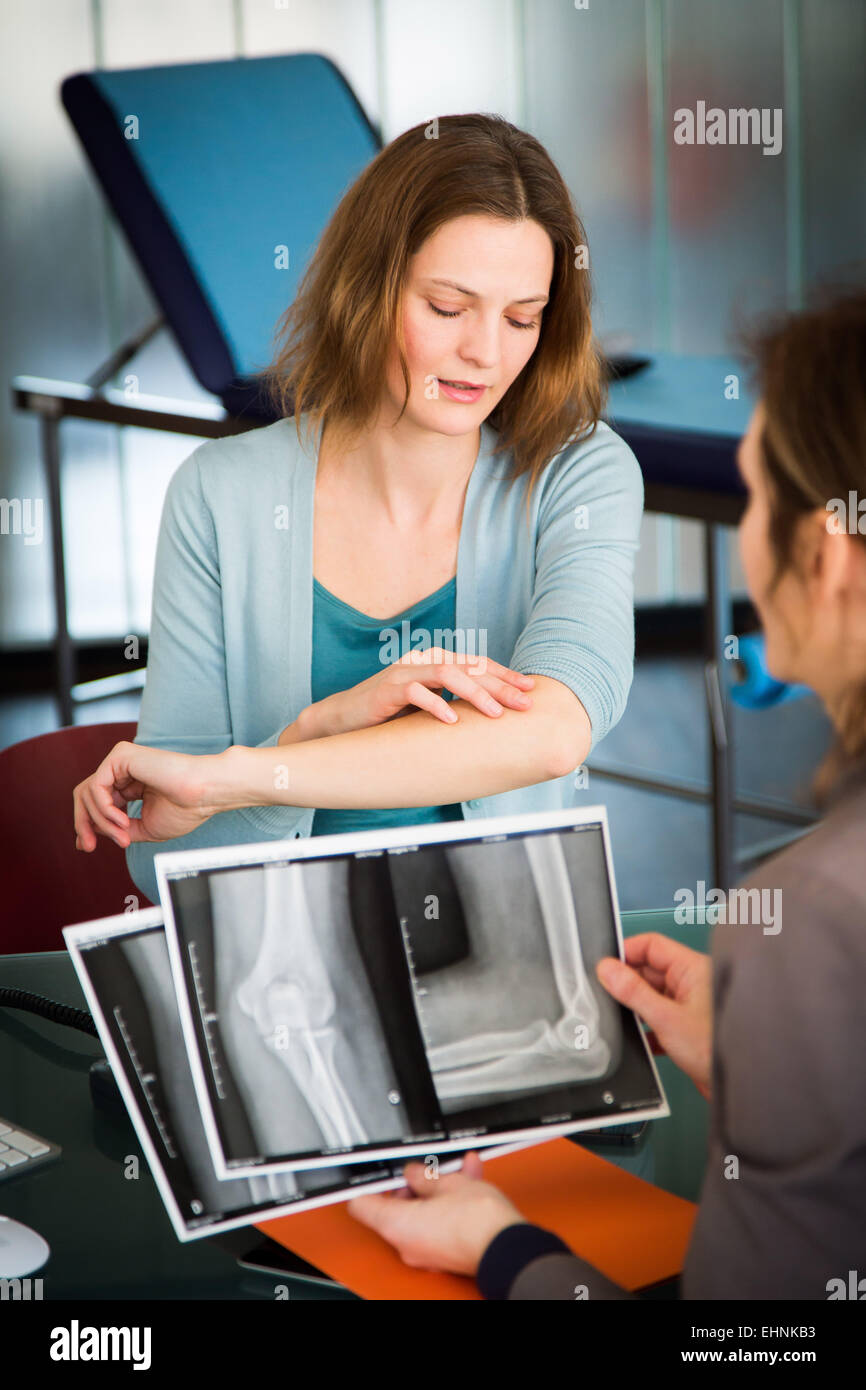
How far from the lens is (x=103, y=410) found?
8.68 ft

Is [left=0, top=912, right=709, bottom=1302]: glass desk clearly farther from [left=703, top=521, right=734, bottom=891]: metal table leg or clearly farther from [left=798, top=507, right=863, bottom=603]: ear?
[left=703, top=521, right=734, bottom=891]: metal table leg

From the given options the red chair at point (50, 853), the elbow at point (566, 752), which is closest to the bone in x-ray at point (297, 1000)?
the elbow at point (566, 752)

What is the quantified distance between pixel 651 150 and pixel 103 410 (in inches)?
86.4

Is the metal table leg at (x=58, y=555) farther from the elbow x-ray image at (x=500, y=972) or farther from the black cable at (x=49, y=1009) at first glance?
the elbow x-ray image at (x=500, y=972)

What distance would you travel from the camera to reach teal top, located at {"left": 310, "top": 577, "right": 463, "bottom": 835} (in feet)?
4.76

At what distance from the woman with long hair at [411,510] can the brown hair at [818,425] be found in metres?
0.47

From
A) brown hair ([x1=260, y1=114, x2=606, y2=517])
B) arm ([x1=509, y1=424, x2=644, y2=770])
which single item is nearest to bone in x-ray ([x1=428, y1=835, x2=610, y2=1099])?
arm ([x1=509, y1=424, x2=644, y2=770])

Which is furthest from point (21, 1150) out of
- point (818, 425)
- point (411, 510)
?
point (411, 510)

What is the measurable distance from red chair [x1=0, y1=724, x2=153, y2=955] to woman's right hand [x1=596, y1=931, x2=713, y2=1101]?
0.68m

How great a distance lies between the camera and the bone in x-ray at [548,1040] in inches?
34.4

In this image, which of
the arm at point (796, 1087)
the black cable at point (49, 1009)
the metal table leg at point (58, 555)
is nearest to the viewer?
the arm at point (796, 1087)

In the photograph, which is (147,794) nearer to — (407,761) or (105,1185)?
(407,761)

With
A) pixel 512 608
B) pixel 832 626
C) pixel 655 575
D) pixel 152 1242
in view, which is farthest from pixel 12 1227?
pixel 655 575
